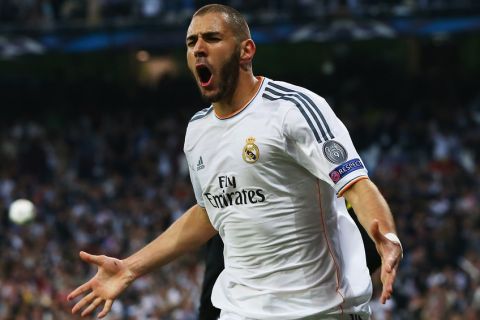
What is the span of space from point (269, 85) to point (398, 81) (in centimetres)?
1735

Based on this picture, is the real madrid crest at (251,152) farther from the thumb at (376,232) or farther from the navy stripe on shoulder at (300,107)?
the thumb at (376,232)

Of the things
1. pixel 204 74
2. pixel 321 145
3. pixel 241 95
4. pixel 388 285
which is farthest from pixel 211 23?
pixel 388 285

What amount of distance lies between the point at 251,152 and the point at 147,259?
2.66 feet

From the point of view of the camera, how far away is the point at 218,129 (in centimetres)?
414

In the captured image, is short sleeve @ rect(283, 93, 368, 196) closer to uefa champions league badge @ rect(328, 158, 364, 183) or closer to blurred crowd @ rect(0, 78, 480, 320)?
uefa champions league badge @ rect(328, 158, 364, 183)

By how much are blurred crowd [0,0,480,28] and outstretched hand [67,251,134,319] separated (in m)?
13.8

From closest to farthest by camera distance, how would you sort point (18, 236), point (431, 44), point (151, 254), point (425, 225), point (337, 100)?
1. point (151, 254)
2. point (425, 225)
3. point (18, 236)
4. point (337, 100)
5. point (431, 44)

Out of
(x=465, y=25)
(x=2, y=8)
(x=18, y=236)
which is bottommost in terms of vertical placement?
(x=18, y=236)

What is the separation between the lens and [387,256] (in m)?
3.38

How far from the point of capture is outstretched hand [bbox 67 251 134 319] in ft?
13.9

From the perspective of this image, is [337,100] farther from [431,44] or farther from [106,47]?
[106,47]

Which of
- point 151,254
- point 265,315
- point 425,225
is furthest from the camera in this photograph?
point 425,225

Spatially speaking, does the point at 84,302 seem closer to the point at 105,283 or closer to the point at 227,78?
the point at 105,283

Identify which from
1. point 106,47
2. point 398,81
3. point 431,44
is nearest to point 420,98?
point 398,81
